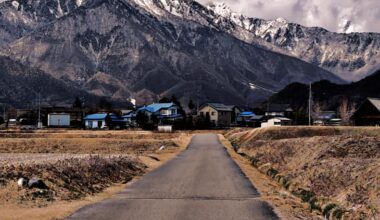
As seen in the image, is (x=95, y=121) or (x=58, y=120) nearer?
(x=95, y=121)

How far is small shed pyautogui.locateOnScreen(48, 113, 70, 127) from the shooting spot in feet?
533

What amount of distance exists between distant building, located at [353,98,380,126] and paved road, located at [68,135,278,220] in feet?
260

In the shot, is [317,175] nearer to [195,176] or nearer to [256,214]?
[195,176]

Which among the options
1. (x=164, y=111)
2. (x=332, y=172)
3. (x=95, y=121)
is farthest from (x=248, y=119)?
(x=332, y=172)

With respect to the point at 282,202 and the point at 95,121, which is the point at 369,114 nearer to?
the point at 95,121

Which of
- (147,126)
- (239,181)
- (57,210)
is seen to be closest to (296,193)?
(239,181)

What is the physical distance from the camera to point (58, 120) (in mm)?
163875

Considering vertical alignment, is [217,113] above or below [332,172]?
above

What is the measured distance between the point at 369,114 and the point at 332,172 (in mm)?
84473

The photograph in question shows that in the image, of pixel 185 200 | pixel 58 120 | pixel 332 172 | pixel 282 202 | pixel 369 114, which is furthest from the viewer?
pixel 58 120

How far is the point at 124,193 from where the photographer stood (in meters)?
23.5

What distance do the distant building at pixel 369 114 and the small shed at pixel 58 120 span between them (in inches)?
3647

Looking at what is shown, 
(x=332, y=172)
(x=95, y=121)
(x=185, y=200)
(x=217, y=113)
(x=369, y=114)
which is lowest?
(x=185, y=200)

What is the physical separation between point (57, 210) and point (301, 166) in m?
17.7
